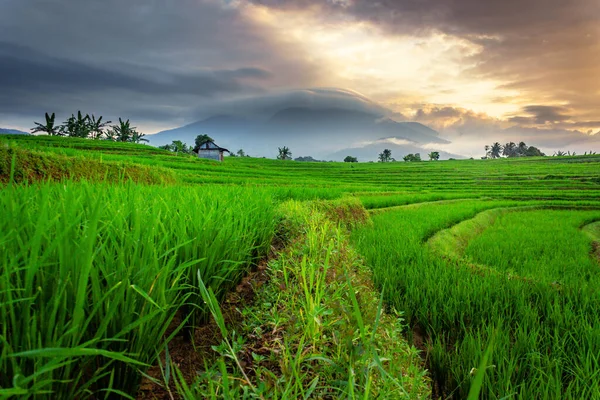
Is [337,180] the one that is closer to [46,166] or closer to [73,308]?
[46,166]

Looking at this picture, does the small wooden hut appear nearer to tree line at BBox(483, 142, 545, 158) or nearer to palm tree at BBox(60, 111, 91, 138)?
palm tree at BBox(60, 111, 91, 138)

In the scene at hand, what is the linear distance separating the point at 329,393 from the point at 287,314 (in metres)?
0.42

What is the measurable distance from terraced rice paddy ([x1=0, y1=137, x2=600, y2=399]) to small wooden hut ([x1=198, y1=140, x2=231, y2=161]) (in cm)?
3809

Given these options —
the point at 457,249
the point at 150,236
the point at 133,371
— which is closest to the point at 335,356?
the point at 133,371

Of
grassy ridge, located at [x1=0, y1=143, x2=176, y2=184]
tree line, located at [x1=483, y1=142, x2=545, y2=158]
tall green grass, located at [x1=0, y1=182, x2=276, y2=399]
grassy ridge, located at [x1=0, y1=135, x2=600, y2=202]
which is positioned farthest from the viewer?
tree line, located at [x1=483, y1=142, x2=545, y2=158]

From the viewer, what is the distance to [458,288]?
98.4 inches

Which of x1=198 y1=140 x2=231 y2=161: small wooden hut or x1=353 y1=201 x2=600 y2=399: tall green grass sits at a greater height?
x1=198 y1=140 x2=231 y2=161: small wooden hut

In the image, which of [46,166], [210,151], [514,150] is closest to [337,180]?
[210,151]

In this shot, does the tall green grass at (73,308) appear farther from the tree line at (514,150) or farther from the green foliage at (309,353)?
the tree line at (514,150)

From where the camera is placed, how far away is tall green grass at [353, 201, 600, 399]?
1.45 m

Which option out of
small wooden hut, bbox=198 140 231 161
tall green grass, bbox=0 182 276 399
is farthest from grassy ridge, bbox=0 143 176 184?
small wooden hut, bbox=198 140 231 161

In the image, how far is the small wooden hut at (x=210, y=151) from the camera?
143 feet

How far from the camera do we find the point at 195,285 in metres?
1.37

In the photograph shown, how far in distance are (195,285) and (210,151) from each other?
45.5 m
